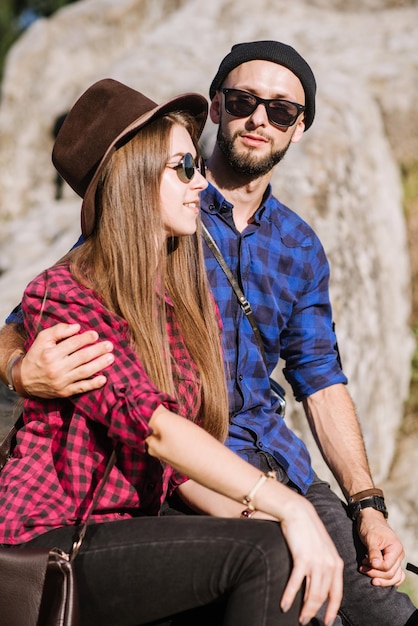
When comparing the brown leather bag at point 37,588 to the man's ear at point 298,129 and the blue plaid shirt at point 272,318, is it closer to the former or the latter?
the blue plaid shirt at point 272,318

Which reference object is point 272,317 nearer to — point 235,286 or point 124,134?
point 235,286

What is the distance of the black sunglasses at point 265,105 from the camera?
134 inches

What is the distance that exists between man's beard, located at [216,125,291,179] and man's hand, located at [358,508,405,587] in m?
1.40

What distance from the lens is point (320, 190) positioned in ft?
17.0

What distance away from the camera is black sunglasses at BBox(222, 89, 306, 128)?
11.2 ft

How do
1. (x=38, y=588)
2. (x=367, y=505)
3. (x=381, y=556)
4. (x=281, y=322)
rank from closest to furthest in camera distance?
(x=38, y=588)
(x=381, y=556)
(x=367, y=505)
(x=281, y=322)

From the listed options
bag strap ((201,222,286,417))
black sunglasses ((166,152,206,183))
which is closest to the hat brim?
black sunglasses ((166,152,206,183))

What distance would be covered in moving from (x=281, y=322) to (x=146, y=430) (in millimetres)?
1315

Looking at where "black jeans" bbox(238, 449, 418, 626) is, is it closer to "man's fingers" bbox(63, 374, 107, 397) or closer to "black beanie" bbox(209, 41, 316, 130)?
"man's fingers" bbox(63, 374, 107, 397)

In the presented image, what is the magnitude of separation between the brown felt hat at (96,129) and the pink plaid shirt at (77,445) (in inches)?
12.0

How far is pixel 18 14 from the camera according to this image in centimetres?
2009

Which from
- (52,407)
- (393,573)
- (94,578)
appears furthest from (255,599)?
(393,573)

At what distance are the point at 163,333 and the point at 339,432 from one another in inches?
41.3

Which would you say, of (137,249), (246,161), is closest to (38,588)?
(137,249)
